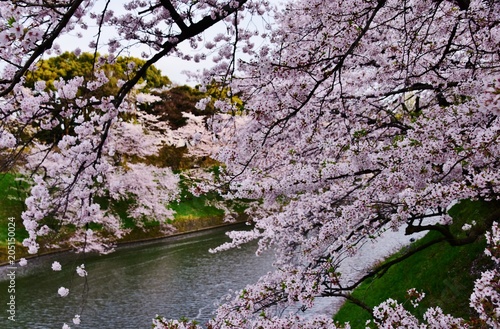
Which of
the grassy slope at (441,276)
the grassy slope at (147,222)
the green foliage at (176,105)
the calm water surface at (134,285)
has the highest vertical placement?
the green foliage at (176,105)

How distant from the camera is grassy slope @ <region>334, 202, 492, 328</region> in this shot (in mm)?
6051

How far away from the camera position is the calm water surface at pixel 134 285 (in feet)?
37.3

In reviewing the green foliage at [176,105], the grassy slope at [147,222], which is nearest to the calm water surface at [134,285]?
the grassy slope at [147,222]

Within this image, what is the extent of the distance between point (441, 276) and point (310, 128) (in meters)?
3.28

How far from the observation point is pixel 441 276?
6840 millimetres

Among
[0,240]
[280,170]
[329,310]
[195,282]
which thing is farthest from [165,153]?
[280,170]

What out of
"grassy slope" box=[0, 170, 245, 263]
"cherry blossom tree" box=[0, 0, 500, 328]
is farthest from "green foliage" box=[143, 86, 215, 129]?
"cherry blossom tree" box=[0, 0, 500, 328]

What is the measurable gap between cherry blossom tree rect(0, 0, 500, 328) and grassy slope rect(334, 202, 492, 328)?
81 centimetres

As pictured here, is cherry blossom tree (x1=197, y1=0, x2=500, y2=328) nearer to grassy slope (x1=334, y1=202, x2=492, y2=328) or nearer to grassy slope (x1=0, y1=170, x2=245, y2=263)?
grassy slope (x1=334, y1=202, x2=492, y2=328)

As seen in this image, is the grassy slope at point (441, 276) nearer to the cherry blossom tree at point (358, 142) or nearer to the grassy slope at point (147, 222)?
the cherry blossom tree at point (358, 142)

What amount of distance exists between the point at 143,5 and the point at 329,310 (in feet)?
28.5

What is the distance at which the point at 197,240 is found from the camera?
70.9ft

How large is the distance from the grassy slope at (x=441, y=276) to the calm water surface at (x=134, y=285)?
13.3 ft

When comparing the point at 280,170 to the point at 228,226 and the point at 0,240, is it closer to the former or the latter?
the point at 0,240
